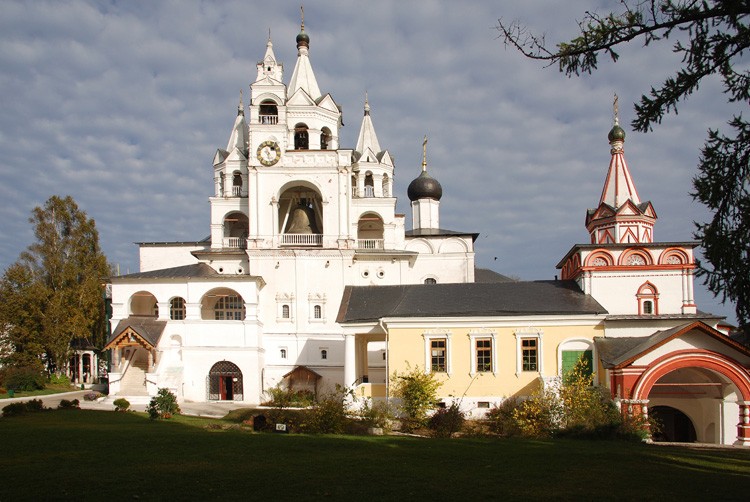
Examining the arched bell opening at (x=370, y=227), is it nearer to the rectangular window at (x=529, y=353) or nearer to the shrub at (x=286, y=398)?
the shrub at (x=286, y=398)

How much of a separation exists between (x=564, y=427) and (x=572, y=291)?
936cm

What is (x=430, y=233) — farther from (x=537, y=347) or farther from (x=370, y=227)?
(x=537, y=347)

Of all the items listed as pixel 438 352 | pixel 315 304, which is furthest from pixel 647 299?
pixel 315 304

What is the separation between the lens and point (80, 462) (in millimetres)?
14672

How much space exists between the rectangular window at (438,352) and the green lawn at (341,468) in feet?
29.2

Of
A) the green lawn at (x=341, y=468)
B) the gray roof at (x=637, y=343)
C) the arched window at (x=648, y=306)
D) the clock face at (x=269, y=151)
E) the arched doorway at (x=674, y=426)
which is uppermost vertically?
the clock face at (x=269, y=151)

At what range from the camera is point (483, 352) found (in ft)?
96.4

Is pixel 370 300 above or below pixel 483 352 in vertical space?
above

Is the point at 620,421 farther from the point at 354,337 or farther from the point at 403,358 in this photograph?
the point at 354,337

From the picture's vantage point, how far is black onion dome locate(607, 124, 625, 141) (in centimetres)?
3803

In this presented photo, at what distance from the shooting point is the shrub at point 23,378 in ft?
126

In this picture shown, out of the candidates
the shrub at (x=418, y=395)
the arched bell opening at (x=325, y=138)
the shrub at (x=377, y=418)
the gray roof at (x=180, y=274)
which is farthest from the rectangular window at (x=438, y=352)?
the arched bell opening at (x=325, y=138)

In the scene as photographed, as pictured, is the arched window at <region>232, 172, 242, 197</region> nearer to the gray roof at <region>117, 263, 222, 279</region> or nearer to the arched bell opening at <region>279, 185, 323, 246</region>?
the arched bell opening at <region>279, 185, 323, 246</region>

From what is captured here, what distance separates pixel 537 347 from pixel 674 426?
637 centimetres
